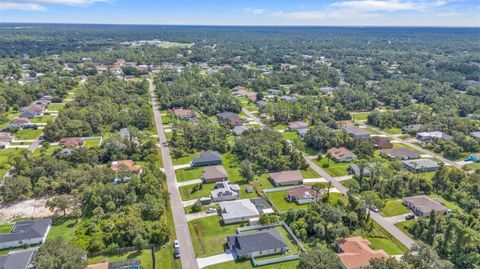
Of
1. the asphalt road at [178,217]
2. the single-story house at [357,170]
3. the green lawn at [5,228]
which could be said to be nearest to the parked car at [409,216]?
the single-story house at [357,170]

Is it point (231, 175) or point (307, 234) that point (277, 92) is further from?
point (307, 234)

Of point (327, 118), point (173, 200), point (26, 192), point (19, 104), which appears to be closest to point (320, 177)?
point (173, 200)

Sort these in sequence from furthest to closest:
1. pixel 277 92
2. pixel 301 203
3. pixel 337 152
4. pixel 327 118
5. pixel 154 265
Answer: pixel 277 92 → pixel 327 118 → pixel 337 152 → pixel 301 203 → pixel 154 265

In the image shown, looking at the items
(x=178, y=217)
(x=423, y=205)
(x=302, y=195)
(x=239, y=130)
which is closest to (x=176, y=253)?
(x=178, y=217)

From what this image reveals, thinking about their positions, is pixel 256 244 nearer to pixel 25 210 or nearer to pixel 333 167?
pixel 333 167

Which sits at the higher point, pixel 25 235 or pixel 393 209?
pixel 25 235

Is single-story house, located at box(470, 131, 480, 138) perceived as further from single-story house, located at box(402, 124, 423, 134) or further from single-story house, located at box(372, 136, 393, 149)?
single-story house, located at box(372, 136, 393, 149)
